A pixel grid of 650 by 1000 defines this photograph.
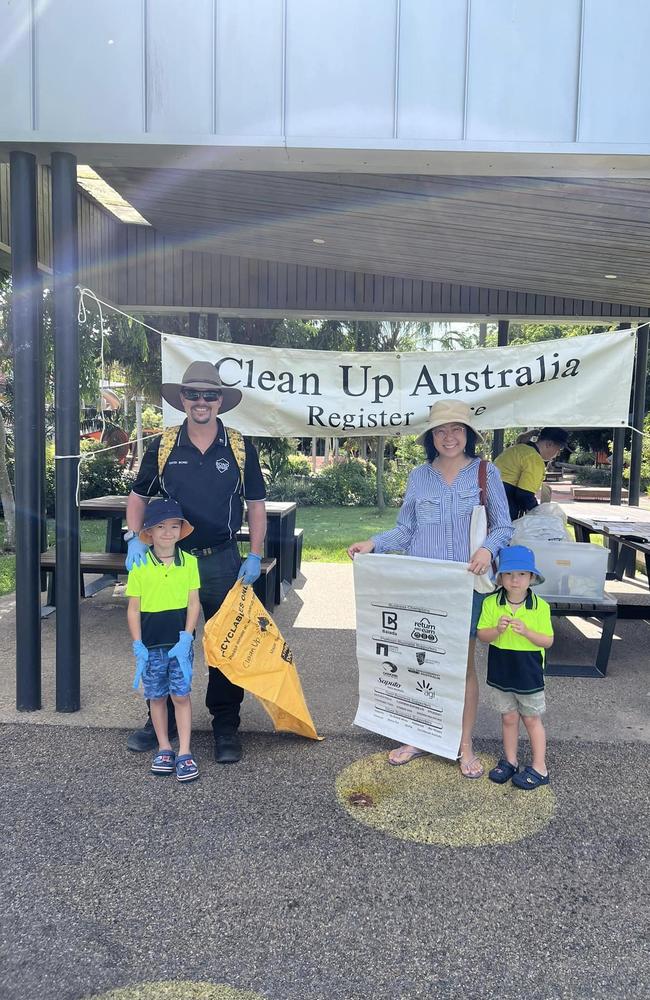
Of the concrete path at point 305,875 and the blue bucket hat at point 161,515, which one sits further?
the blue bucket hat at point 161,515

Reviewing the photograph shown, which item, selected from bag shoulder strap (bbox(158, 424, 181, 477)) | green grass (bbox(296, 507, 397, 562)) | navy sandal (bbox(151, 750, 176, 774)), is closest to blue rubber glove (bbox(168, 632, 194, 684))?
navy sandal (bbox(151, 750, 176, 774))

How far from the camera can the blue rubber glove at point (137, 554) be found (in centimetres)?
330

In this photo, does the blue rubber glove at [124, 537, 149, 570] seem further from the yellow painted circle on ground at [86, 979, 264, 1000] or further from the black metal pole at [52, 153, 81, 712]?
the yellow painted circle on ground at [86, 979, 264, 1000]

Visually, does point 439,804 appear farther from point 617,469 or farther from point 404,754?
point 617,469

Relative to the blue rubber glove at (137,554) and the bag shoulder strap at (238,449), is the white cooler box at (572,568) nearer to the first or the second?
the bag shoulder strap at (238,449)

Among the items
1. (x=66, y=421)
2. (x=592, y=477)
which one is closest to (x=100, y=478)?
(x=66, y=421)

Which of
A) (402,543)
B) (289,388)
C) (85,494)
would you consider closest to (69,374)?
(289,388)

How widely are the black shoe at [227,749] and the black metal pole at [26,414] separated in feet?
4.07

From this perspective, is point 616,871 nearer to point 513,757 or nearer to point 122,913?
point 513,757

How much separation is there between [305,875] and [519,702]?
1223 millimetres

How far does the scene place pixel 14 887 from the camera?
99.2 inches

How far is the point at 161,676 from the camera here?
3.34 metres

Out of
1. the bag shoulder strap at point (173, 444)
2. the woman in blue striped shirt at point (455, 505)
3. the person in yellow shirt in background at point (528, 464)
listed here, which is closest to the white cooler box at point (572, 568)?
the person in yellow shirt in background at point (528, 464)

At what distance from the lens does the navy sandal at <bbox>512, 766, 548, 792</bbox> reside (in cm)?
321
